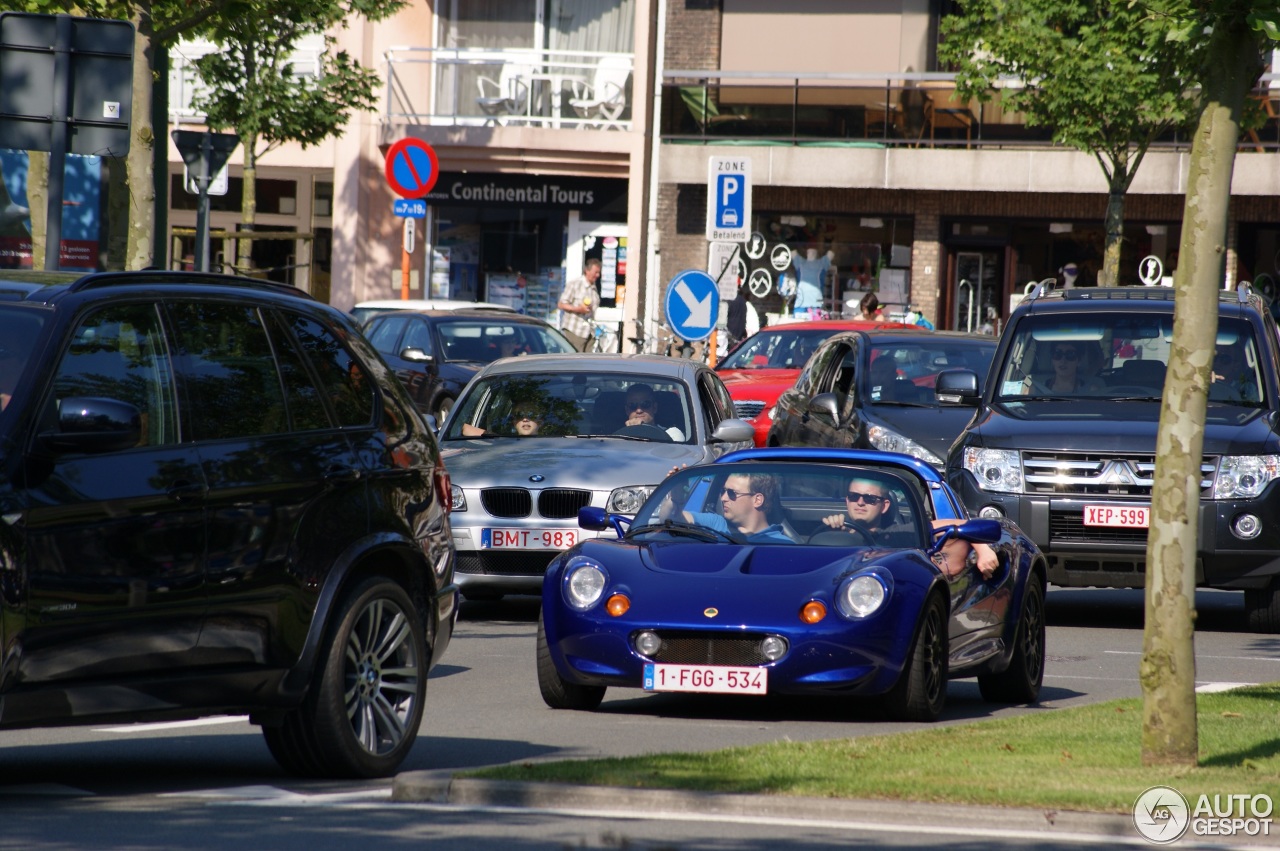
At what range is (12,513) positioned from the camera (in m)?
6.38

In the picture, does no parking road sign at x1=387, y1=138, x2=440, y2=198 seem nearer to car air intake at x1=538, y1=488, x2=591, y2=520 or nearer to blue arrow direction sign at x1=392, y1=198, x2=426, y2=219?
blue arrow direction sign at x1=392, y1=198, x2=426, y2=219

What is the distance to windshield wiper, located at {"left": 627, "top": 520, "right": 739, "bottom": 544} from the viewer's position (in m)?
10.4

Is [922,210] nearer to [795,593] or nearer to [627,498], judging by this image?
[627,498]

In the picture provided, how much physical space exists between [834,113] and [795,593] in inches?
1176

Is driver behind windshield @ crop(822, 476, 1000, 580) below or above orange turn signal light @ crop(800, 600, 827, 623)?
above

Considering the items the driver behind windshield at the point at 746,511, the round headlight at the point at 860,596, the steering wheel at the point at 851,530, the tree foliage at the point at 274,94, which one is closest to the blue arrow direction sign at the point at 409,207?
the tree foliage at the point at 274,94

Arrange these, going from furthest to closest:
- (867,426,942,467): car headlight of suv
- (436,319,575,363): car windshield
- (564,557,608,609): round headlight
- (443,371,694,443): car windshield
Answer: (436,319,575,363): car windshield
(867,426,942,467): car headlight of suv
(443,371,694,443): car windshield
(564,557,608,609): round headlight

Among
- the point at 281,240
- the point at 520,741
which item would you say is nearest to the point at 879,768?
the point at 520,741

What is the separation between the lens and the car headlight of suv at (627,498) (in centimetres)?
1361

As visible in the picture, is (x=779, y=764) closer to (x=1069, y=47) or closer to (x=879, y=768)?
(x=879, y=768)

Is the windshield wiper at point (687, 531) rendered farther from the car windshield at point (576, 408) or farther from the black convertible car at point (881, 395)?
→ the black convertible car at point (881, 395)

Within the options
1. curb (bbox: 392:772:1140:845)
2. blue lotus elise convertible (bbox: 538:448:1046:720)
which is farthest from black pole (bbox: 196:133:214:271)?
curb (bbox: 392:772:1140:845)

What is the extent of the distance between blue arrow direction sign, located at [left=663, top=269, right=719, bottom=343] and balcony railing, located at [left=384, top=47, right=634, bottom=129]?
53.7 feet

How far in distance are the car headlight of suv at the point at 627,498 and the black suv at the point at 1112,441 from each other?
7.53 feet
